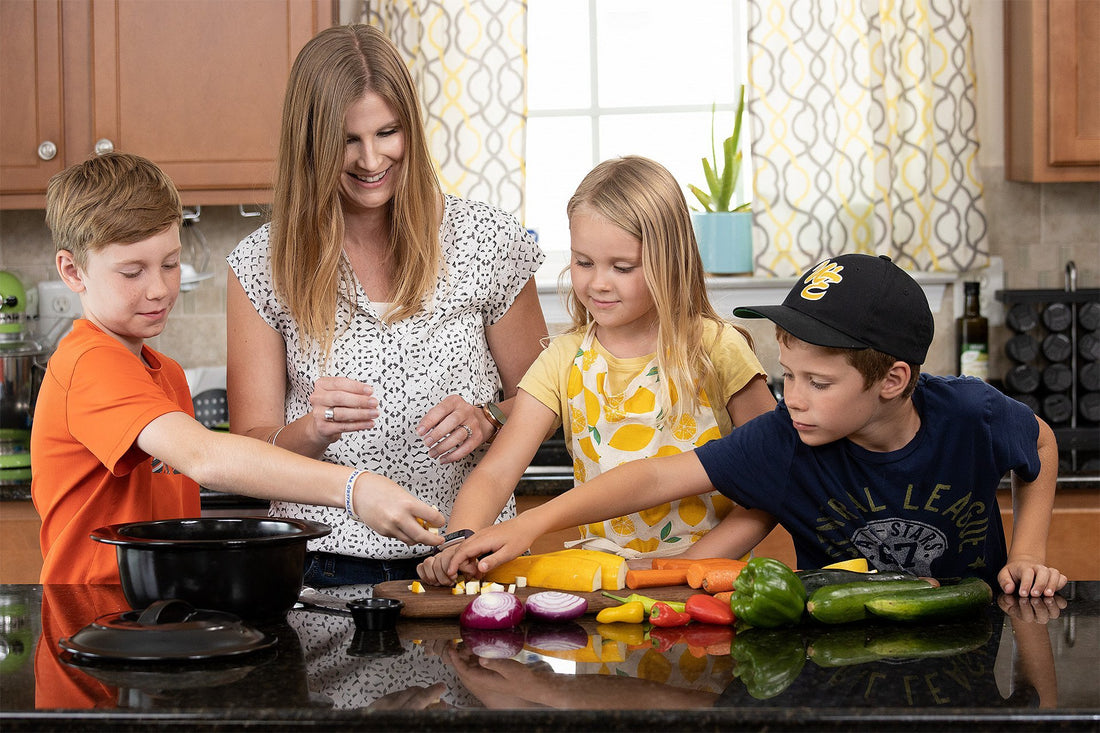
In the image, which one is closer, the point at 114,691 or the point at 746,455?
the point at 114,691

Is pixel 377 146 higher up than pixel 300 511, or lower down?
higher up

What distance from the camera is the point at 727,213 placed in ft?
10.4

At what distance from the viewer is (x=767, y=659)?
3.25 ft

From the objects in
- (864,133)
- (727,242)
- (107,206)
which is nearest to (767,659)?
(107,206)

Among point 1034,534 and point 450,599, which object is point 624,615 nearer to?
point 450,599

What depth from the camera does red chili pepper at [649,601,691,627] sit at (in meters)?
1.12

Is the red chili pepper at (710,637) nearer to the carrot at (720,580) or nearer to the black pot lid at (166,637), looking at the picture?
the carrot at (720,580)

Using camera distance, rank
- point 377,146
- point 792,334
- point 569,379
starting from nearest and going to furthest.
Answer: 1. point 792,334
2. point 377,146
3. point 569,379

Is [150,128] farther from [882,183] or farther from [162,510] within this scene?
[882,183]

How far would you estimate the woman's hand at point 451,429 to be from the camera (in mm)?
1540

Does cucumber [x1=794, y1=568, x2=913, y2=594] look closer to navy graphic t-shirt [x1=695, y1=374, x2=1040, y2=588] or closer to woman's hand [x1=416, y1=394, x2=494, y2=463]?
navy graphic t-shirt [x1=695, y1=374, x2=1040, y2=588]

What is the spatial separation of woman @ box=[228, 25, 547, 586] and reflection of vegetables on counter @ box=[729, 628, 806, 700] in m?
0.61

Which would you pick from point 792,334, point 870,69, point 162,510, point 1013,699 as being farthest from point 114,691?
point 870,69

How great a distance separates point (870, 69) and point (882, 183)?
324 millimetres
